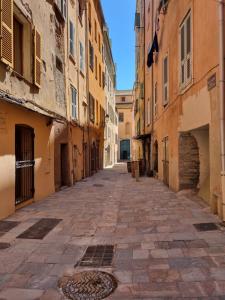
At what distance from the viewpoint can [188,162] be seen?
35.6 ft

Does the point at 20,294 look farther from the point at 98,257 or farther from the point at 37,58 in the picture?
the point at 37,58

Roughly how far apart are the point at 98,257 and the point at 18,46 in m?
6.74

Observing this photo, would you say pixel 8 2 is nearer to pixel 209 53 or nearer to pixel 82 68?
pixel 209 53

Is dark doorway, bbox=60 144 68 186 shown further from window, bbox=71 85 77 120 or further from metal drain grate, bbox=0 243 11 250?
metal drain grate, bbox=0 243 11 250

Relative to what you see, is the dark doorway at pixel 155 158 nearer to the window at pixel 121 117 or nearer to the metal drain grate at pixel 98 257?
the metal drain grate at pixel 98 257

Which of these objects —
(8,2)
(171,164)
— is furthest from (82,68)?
(8,2)

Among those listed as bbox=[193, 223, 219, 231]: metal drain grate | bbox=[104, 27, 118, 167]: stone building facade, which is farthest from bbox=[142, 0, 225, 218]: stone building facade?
bbox=[104, 27, 118, 167]: stone building facade

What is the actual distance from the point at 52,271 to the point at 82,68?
50.3ft

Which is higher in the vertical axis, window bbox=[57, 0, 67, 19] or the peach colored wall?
window bbox=[57, 0, 67, 19]

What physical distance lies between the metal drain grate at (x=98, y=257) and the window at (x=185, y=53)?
18.8ft

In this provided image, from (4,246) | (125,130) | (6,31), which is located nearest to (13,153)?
(6,31)

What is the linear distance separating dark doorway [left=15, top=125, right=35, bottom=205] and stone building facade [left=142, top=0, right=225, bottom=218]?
4.72 metres

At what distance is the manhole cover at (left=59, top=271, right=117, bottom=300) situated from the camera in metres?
3.63

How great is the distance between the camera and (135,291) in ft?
12.1
